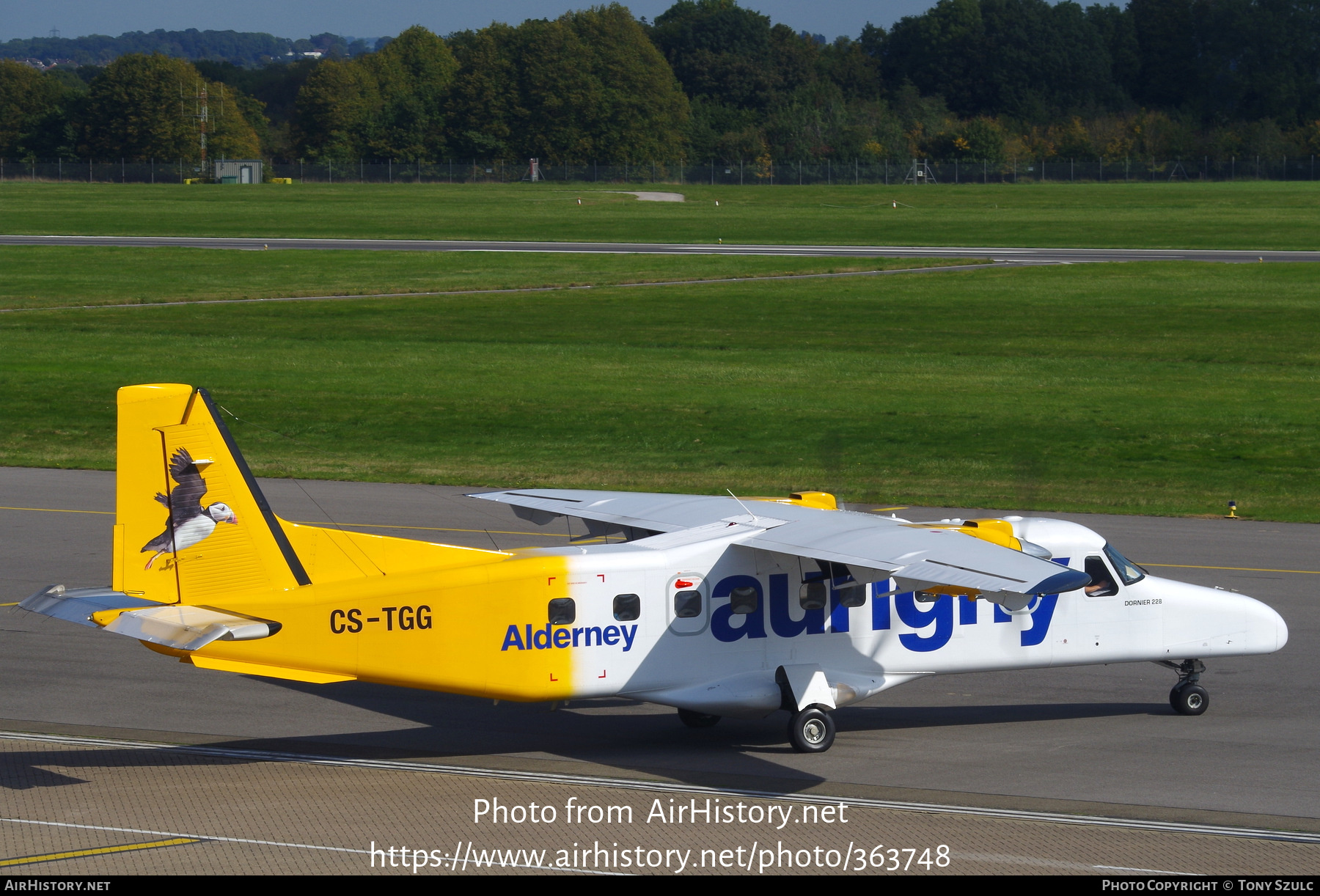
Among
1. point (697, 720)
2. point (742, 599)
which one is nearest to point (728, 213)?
point (697, 720)

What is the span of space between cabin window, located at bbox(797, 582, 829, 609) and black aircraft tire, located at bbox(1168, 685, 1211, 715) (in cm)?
495

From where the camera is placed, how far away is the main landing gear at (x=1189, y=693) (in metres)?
17.3

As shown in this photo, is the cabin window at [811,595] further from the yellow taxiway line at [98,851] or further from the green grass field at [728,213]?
the green grass field at [728,213]

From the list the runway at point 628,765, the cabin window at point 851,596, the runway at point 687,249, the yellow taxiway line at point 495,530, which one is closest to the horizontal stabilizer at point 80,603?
the runway at point 628,765

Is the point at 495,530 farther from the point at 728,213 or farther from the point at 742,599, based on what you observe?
the point at 728,213

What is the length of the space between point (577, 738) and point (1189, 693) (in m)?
7.67

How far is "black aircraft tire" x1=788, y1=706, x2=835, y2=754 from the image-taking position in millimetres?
15734

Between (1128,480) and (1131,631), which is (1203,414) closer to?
(1128,480)

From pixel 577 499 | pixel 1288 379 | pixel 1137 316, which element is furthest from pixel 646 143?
pixel 577 499

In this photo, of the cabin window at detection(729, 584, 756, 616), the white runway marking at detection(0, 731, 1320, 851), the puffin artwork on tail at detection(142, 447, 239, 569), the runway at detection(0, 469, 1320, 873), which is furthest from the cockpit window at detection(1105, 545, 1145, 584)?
the puffin artwork on tail at detection(142, 447, 239, 569)

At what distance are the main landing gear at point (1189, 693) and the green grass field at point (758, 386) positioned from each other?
3.25 meters

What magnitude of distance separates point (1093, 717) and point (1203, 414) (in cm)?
2446

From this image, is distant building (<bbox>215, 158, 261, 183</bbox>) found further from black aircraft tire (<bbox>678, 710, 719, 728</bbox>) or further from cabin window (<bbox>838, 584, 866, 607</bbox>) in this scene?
cabin window (<bbox>838, 584, 866, 607</bbox>)

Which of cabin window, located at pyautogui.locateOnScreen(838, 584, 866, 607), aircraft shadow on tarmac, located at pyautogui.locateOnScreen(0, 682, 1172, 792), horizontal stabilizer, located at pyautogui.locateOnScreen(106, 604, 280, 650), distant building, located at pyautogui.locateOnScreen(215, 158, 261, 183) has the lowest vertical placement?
aircraft shadow on tarmac, located at pyautogui.locateOnScreen(0, 682, 1172, 792)
